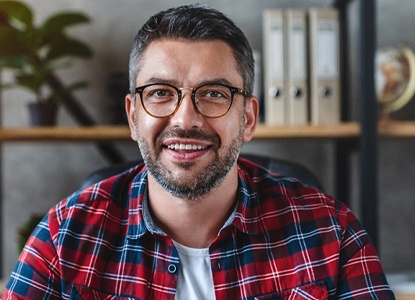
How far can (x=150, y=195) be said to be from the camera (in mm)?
1266

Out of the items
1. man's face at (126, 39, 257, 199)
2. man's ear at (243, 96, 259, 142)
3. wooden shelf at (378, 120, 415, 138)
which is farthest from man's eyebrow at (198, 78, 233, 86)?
wooden shelf at (378, 120, 415, 138)

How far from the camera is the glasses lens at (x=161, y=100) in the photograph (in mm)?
1148

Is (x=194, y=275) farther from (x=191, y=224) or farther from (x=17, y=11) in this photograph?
(x=17, y=11)

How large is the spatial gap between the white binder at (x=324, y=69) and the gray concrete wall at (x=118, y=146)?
331 mm

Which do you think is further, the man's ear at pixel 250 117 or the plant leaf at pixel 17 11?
the plant leaf at pixel 17 11

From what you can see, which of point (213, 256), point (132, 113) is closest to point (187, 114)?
point (132, 113)

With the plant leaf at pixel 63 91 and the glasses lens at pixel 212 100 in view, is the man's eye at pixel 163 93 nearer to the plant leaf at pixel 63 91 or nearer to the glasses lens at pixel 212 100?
the glasses lens at pixel 212 100

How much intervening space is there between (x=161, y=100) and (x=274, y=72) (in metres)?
0.84

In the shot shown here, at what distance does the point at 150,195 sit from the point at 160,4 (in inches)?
47.5

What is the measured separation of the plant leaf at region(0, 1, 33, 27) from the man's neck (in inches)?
39.1

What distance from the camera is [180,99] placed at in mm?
1138

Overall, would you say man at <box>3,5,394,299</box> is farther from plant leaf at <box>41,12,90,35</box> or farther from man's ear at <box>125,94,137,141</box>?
plant leaf at <box>41,12,90,35</box>

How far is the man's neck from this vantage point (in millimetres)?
→ 1214

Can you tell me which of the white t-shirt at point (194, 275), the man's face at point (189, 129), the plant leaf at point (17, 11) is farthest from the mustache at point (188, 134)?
the plant leaf at point (17, 11)
